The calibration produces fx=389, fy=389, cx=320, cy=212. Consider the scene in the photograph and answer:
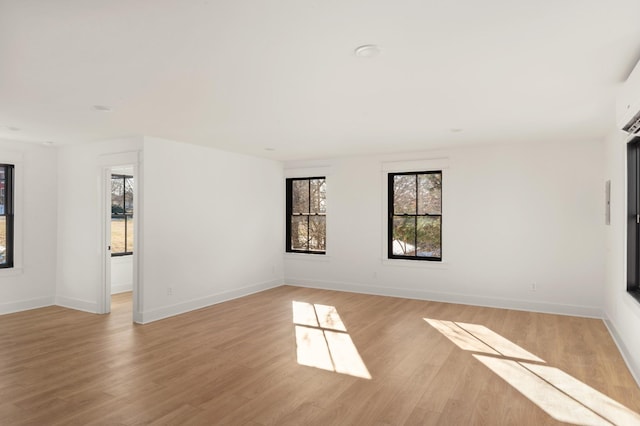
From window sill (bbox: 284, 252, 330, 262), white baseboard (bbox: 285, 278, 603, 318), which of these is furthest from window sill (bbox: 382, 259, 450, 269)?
window sill (bbox: 284, 252, 330, 262)

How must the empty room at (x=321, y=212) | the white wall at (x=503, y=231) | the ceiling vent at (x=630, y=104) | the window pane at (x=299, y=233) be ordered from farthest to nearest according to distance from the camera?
the window pane at (x=299, y=233), the white wall at (x=503, y=231), the ceiling vent at (x=630, y=104), the empty room at (x=321, y=212)

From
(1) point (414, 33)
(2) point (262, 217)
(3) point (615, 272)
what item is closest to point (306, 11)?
(1) point (414, 33)

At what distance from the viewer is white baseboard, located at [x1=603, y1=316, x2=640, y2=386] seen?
3.30 metres

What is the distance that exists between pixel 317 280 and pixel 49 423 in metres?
5.13

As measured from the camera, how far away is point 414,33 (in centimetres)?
220

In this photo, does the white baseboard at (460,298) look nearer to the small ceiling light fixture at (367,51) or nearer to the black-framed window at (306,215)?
the black-framed window at (306,215)

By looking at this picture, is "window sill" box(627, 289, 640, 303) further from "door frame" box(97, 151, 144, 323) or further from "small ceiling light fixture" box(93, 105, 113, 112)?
"door frame" box(97, 151, 144, 323)

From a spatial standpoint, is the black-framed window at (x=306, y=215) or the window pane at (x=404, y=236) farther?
the black-framed window at (x=306, y=215)

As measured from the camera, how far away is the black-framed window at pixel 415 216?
6457 millimetres

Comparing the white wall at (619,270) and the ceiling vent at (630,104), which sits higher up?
the ceiling vent at (630,104)

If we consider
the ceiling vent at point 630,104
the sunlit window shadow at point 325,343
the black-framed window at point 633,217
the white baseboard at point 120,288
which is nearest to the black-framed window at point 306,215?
the sunlit window shadow at point 325,343

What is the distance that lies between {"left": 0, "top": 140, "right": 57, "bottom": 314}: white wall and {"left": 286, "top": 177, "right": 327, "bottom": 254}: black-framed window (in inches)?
→ 157

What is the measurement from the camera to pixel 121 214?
24.3ft

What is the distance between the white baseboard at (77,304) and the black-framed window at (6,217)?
0.87 meters
